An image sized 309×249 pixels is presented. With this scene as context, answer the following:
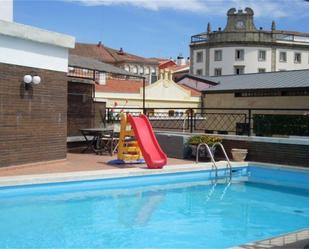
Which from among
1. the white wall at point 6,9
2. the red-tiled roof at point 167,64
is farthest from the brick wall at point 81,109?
the red-tiled roof at point 167,64

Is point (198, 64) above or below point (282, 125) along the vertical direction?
above

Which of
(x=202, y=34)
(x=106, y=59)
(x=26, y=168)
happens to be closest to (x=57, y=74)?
(x=26, y=168)

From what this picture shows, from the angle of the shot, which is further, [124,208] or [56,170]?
[56,170]

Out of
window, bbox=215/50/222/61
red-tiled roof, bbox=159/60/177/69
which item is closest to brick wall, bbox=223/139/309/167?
window, bbox=215/50/222/61

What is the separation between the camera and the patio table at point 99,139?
44.2ft

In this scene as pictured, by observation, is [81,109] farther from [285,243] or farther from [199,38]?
[199,38]

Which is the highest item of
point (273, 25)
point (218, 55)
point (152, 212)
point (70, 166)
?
point (273, 25)

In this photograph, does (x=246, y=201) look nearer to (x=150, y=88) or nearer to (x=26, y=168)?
(x=26, y=168)

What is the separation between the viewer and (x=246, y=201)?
9.51m

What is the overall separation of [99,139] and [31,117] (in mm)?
3910

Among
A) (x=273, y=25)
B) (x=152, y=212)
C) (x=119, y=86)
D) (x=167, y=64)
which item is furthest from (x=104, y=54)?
(x=152, y=212)

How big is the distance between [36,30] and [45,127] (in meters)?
2.29

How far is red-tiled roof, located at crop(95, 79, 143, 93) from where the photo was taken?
119 feet

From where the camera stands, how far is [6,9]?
13.7 m
